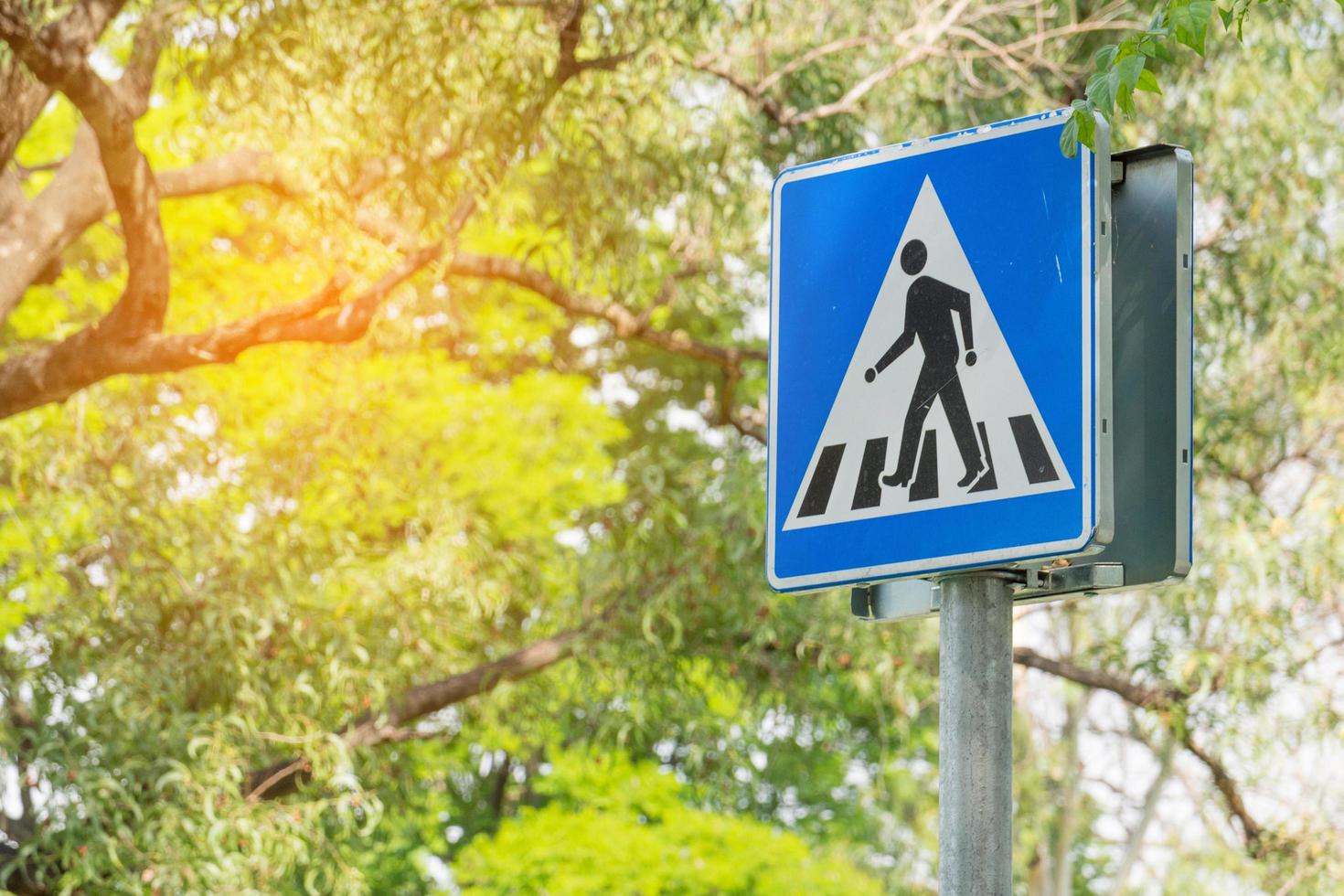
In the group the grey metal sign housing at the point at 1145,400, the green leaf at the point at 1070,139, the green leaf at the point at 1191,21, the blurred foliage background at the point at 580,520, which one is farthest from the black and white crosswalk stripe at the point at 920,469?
the blurred foliage background at the point at 580,520

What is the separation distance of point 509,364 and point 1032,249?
19.8 meters

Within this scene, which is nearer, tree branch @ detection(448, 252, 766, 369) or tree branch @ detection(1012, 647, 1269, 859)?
tree branch @ detection(448, 252, 766, 369)

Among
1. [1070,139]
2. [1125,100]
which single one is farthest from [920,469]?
[1125,100]

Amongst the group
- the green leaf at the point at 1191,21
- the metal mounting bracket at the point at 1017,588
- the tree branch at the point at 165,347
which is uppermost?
the tree branch at the point at 165,347

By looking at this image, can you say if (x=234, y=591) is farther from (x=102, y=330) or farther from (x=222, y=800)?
(x=102, y=330)

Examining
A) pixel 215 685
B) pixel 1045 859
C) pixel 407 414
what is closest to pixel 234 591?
pixel 215 685

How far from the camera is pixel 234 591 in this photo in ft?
38.7

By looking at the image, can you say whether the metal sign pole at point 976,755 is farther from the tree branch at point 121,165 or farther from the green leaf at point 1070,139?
the tree branch at point 121,165

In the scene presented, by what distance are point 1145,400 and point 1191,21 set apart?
25.8 inches

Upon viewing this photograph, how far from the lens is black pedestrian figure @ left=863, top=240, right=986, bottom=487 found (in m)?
2.91

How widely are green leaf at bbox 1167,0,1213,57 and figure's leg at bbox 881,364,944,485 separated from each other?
0.72 m

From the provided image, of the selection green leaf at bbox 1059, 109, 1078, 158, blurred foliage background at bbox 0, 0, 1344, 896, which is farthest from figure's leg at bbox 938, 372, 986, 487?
blurred foliage background at bbox 0, 0, 1344, 896

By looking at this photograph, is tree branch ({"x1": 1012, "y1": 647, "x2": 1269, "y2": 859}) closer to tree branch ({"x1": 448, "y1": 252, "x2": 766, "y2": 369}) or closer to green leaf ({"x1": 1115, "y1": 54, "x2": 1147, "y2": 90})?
tree branch ({"x1": 448, "y1": 252, "x2": 766, "y2": 369})

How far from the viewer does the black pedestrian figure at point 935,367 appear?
291cm
